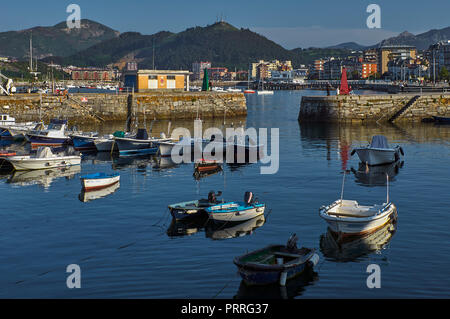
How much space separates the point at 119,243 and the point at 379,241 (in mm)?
11097

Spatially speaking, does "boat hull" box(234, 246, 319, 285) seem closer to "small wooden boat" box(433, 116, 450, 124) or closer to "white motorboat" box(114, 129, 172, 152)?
"white motorboat" box(114, 129, 172, 152)

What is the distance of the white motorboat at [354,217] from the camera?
2525 centimetres

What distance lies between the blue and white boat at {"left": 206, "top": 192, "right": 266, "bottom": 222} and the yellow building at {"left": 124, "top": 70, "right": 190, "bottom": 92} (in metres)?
67.0

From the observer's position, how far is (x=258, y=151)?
5047 centimetres

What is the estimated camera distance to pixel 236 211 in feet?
92.4

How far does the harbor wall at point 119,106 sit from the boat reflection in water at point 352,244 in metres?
53.5

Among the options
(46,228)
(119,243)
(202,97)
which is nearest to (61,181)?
(46,228)

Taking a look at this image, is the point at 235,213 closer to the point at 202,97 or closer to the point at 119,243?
the point at 119,243

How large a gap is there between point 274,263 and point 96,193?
59.9ft

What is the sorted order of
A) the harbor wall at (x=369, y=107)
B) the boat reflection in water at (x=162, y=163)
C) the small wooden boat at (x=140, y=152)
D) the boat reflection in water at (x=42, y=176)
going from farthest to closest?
the harbor wall at (x=369, y=107) → the small wooden boat at (x=140, y=152) → the boat reflection in water at (x=162, y=163) → the boat reflection in water at (x=42, y=176)

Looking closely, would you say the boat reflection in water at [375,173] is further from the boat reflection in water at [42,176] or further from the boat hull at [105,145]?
the boat hull at [105,145]

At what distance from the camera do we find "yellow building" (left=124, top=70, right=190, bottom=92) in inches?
3703

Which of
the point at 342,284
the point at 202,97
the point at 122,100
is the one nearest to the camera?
the point at 342,284

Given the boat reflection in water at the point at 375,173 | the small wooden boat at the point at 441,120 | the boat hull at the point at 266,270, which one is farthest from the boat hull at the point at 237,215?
the small wooden boat at the point at 441,120
